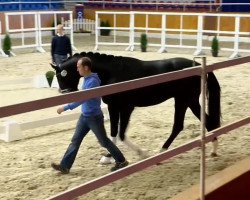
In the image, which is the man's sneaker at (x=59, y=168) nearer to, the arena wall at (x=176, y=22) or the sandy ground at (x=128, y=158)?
the sandy ground at (x=128, y=158)

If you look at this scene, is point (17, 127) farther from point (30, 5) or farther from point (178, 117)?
point (30, 5)

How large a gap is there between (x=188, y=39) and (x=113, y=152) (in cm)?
1866

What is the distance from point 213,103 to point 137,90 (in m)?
0.86

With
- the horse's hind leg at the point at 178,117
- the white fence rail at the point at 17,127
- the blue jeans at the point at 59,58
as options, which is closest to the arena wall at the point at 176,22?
the blue jeans at the point at 59,58

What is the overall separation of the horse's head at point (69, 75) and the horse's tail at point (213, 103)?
1.50m

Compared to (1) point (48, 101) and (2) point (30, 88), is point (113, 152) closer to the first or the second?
(1) point (48, 101)

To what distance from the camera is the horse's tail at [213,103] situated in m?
5.59

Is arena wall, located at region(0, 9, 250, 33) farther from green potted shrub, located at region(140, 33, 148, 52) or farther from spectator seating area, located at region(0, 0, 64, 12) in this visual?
green potted shrub, located at region(140, 33, 148, 52)

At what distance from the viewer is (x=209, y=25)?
934 inches

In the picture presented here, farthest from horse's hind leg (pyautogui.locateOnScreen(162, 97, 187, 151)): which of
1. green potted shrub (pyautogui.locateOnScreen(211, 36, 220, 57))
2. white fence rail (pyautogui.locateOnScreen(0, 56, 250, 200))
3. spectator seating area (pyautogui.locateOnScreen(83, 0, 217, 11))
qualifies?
spectator seating area (pyautogui.locateOnScreen(83, 0, 217, 11))

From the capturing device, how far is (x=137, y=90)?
18.2 ft

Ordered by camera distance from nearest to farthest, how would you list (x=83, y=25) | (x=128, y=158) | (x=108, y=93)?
1. (x=108, y=93)
2. (x=128, y=158)
3. (x=83, y=25)

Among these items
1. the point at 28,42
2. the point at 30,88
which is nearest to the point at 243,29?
the point at 28,42

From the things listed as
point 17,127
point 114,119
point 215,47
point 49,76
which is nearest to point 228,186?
point 114,119
